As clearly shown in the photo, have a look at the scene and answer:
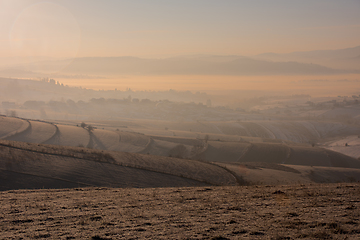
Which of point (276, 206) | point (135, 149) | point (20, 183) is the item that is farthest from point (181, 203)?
point (135, 149)

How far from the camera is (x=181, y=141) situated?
9894 cm

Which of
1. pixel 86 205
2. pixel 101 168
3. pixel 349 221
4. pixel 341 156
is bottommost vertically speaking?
pixel 341 156

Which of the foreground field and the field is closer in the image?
the foreground field

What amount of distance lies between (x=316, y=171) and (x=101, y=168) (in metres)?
41.6

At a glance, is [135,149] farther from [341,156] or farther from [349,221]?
[349,221]

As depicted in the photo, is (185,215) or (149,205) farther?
(149,205)

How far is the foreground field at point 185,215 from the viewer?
373 inches

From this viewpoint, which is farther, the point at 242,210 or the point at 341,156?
the point at 341,156

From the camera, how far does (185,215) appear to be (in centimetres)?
1192

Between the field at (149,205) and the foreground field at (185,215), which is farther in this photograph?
the field at (149,205)

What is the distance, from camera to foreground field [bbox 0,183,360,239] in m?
9.48

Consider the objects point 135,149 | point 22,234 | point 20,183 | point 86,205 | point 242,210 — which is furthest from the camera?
point 135,149

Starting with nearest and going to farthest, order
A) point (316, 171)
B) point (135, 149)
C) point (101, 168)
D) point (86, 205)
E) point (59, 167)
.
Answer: point (86, 205) < point (59, 167) < point (101, 168) < point (316, 171) < point (135, 149)

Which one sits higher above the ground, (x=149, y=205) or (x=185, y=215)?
(x=185, y=215)
